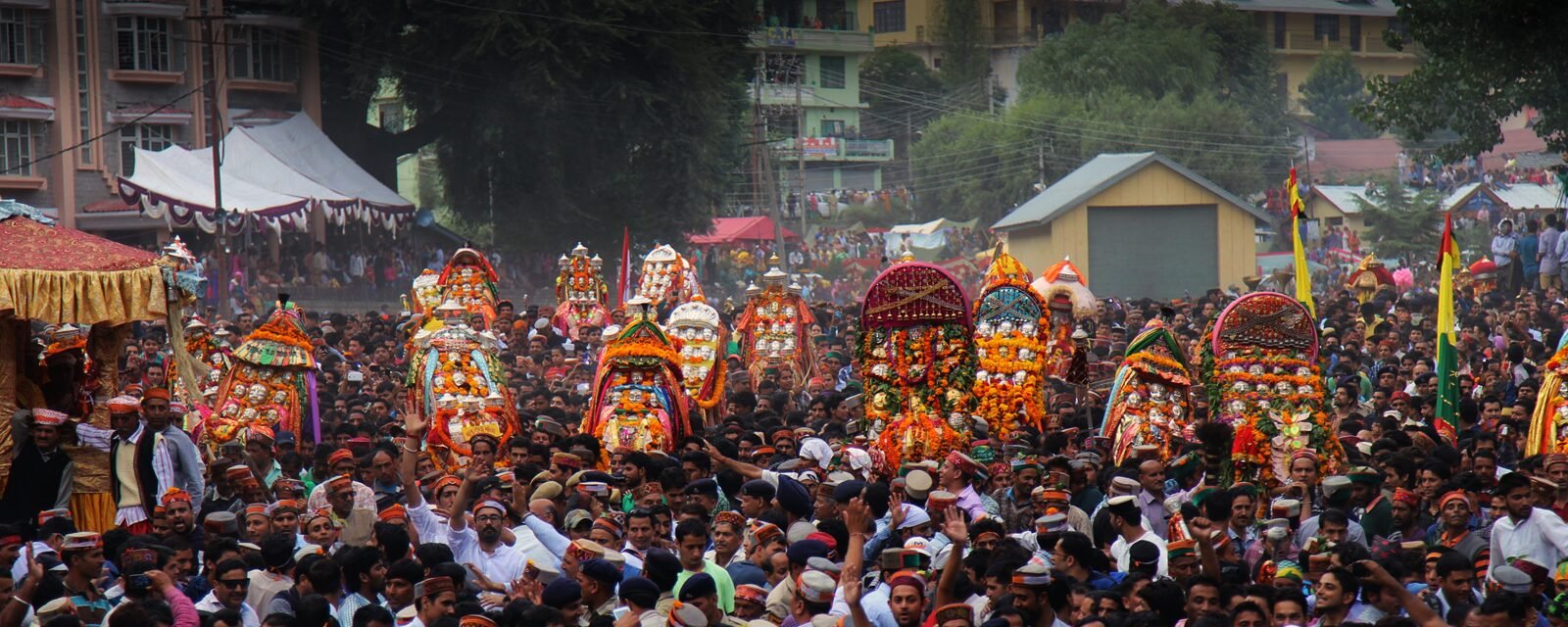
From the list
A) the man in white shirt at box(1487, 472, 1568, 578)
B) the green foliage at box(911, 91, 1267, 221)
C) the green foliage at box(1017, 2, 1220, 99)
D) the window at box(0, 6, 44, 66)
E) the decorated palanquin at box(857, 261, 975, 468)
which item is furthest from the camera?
the green foliage at box(1017, 2, 1220, 99)

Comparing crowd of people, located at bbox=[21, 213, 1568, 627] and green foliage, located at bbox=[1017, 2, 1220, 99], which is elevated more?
green foliage, located at bbox=[1017, 2, 1220, 99]

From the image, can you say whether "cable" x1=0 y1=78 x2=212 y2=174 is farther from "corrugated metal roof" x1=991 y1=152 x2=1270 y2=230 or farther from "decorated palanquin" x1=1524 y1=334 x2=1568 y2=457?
"decorated palanquin" x1=1524 y1=334 x2=1568 y2=457

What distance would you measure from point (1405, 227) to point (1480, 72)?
1646 centimetres

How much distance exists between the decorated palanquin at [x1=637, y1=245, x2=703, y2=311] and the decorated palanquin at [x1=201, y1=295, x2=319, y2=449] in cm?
945

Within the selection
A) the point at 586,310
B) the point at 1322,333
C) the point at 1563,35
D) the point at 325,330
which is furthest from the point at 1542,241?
the point at 325,330

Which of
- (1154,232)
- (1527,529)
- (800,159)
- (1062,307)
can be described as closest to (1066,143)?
(800,159)

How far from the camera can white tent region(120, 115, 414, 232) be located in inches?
1287

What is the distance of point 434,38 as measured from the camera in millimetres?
38219

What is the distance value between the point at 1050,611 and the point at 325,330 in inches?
663

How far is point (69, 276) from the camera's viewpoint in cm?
1141

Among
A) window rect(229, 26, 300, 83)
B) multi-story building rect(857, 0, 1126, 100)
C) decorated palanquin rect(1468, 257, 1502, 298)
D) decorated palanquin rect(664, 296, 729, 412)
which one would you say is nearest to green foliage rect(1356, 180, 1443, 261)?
decorated palanquin rect(1468, 257, 1502, 298)

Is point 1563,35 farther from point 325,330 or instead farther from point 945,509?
point 945,509

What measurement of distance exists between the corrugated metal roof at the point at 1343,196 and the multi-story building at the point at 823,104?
1351 cm

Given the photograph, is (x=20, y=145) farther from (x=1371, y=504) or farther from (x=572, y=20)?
(x=1371, y=504)
